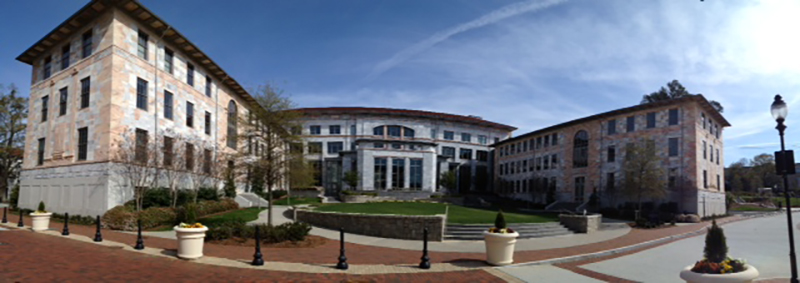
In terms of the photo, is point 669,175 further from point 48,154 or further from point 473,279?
point 48,154

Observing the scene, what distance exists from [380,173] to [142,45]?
3389cm

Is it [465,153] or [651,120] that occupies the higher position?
[651,120]

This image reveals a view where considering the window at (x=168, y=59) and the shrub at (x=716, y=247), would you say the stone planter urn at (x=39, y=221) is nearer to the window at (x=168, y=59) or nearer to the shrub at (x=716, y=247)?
the window at (x=168, y=59)

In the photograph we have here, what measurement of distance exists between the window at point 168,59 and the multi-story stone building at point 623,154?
121ft

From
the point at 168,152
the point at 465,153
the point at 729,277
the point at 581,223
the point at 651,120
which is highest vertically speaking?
the point at 651,120

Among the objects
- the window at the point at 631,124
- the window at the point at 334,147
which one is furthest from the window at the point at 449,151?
the window at the point at 631,124

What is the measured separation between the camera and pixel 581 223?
2202cm

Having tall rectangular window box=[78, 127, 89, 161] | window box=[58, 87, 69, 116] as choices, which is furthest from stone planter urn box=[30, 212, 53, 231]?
window box=[58, 87, 69, 116]

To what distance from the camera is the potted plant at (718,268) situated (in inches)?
273

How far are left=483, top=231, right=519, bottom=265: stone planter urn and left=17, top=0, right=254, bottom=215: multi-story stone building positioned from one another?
46.1ft

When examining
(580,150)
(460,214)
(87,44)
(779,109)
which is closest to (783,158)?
(779,109)

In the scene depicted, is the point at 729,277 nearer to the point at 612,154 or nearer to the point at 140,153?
the point at 140,153

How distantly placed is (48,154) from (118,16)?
11.6 metres

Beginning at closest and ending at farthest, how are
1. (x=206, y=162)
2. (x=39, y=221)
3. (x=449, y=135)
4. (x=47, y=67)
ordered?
(x=39, y=221) < (x=47, y=67) < (x=206, y=162) < (x=449, y=135)
